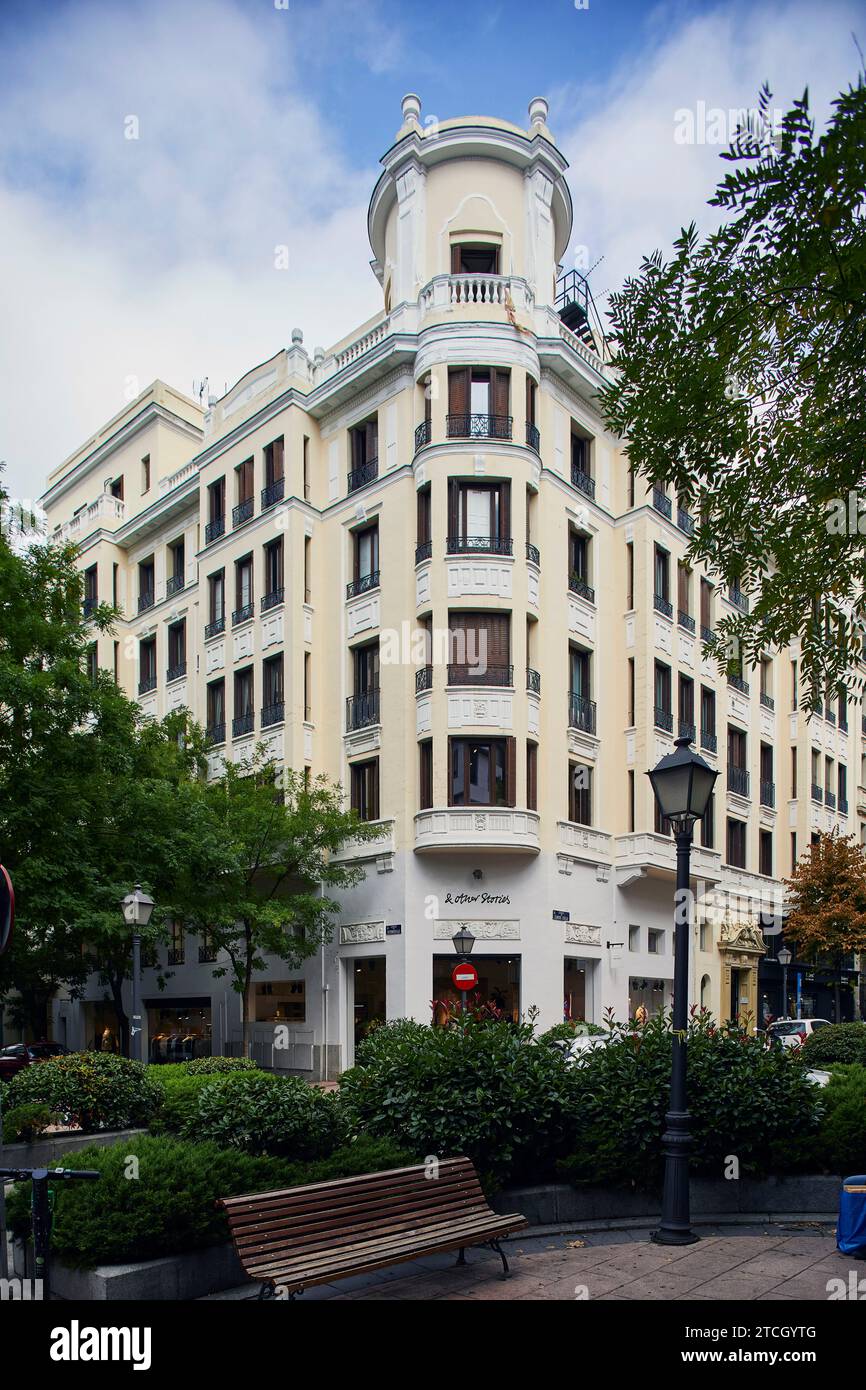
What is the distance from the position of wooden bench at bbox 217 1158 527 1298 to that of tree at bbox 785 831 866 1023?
35.2 metres

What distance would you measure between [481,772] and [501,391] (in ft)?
33.8

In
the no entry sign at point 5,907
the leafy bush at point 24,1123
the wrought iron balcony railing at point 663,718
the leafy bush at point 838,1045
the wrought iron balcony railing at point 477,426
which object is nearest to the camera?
the no entry sign at point 5,907

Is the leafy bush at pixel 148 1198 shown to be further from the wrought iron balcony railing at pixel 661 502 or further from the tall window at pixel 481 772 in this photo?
the wrought iron balcony railing at pixel 661 502

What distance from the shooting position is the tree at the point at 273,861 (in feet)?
96.5

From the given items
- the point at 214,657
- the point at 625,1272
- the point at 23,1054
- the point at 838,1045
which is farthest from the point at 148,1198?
the point at 214,657

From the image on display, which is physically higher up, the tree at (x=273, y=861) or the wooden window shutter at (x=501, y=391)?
the wooden window shutter at (x=501, y=391)

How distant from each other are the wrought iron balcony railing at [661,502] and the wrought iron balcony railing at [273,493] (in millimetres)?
11312

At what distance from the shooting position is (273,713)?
34.5 m

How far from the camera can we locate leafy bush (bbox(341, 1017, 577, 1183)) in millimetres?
9922

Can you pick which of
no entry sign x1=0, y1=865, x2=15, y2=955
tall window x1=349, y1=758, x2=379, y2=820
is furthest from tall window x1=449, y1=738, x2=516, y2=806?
no entry sign x1=0, y1=865, x2=15, y2=955

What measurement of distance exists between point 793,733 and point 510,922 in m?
22.3

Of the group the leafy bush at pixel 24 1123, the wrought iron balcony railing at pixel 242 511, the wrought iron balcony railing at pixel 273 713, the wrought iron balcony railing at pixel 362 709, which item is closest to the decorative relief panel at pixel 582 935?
the wrought iron balcony railing at pixel 362 709

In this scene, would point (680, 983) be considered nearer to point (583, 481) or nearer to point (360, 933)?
point (360, 933)
